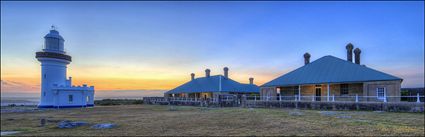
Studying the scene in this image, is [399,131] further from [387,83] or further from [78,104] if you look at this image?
[78,104]

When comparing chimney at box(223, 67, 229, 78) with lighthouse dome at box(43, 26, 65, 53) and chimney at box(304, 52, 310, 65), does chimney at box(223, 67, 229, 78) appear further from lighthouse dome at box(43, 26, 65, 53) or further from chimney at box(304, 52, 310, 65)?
lighthouse dome at box(43, 26, 65, 53)

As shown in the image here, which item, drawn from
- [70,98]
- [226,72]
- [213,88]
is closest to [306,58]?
[213,88]

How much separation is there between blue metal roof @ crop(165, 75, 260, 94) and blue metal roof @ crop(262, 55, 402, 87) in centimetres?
1008

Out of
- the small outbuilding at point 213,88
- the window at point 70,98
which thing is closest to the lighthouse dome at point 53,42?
the window at point 70,98

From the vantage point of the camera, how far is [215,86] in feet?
141

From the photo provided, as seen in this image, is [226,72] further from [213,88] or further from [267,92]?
[267,92]

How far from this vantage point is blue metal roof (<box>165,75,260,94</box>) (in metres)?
42.8

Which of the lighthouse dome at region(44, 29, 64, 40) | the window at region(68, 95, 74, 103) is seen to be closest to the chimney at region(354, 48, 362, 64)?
the window at region(68, 95, 74, 103)

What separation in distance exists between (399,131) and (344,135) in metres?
2.42

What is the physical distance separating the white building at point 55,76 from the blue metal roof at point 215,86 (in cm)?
1665

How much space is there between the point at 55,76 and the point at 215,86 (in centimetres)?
1955

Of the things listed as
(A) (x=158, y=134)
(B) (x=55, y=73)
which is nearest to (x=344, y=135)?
(A) (x=158, y=134)

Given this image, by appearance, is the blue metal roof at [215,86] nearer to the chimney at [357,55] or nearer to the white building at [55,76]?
the chimney at [357,55]

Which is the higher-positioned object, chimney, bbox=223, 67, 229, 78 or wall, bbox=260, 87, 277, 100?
chimney, bbox=223, 67, 229, 78
